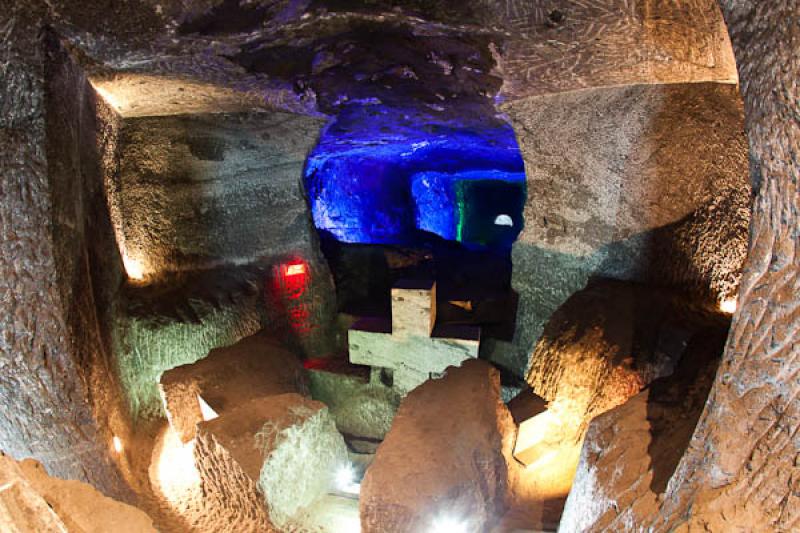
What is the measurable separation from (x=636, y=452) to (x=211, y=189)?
263 inches

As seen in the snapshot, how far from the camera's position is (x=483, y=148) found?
8461 millimetres

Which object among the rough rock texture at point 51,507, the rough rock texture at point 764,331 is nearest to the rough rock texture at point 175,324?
the rough rock texture at point 51,507

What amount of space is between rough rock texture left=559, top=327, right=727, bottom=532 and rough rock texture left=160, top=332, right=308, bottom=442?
388 cm

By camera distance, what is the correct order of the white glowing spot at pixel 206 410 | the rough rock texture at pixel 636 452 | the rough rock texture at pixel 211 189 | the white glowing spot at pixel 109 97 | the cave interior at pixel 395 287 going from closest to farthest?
the rough rock texture at pixel 636 452 < the cave interior at pixel 395 287 < the white glowing spot at pixel 109 97 < the white glowing spot at pixel 206 410 < the rough rock texture at pixel 211 189

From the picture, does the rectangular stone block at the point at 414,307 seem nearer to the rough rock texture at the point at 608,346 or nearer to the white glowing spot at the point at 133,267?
the rough rock texture at the point at 608,346

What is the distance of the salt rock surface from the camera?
3836mm

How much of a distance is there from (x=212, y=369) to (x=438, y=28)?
4713mm

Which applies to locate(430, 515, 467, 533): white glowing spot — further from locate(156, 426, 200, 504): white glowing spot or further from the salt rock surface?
locate(156, 426, 200, 504): white glowing spot

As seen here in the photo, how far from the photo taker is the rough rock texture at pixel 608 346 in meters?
4.22

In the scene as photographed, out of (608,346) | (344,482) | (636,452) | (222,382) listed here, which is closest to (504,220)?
(608,346)

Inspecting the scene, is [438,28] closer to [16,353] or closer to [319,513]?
[16,353]

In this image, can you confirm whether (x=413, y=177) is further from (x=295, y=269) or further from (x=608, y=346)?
(x=608, y=346)

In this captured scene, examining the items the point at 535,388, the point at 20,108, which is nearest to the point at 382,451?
the point at 535,388

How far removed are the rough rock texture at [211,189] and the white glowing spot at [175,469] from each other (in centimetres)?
254
